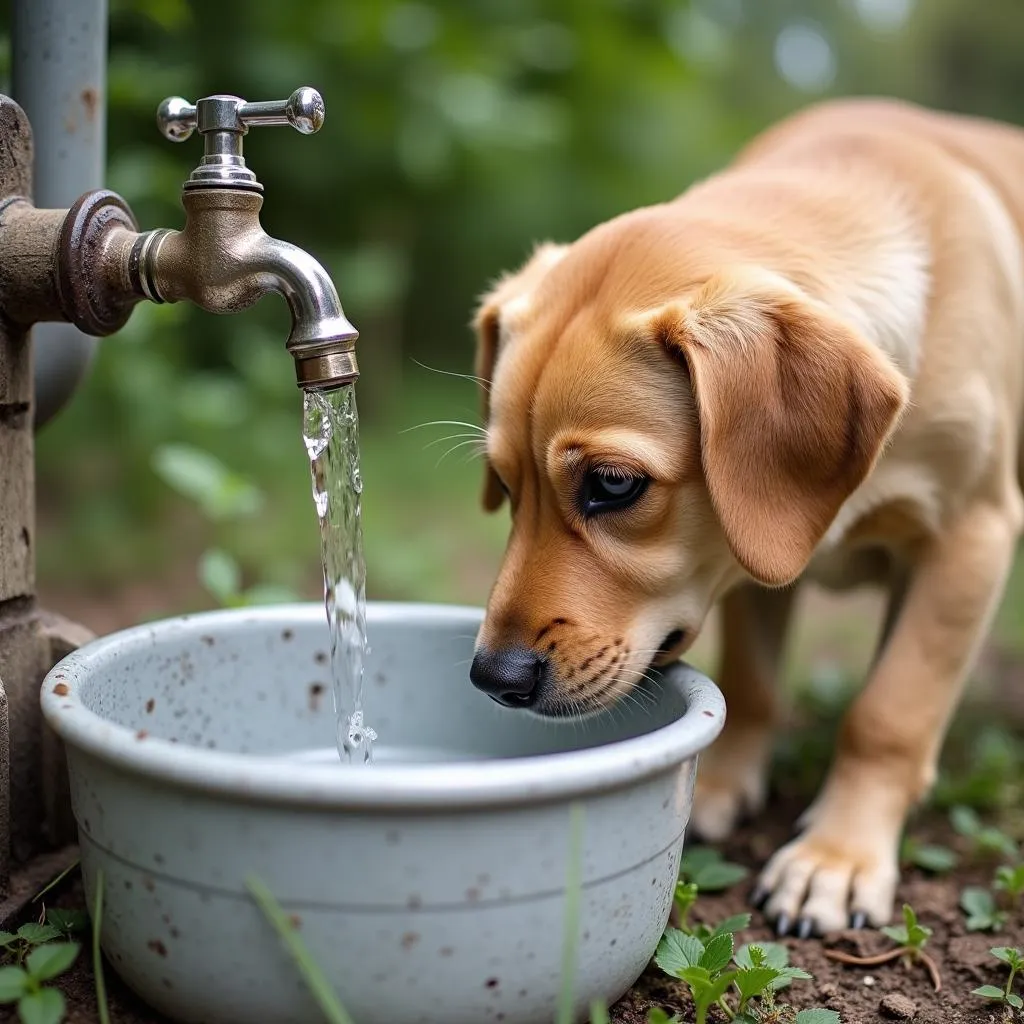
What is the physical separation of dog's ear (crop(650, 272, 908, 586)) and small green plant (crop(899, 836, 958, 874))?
852 millimetres

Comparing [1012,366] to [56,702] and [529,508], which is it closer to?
[529,508]

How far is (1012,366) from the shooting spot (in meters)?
2.65

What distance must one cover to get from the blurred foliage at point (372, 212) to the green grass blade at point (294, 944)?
3.98ft

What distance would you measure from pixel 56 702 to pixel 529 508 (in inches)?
35.7

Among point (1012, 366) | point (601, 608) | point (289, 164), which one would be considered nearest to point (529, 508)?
point (601, 608)

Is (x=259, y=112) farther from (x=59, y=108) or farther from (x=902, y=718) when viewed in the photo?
(x=902, y=718)

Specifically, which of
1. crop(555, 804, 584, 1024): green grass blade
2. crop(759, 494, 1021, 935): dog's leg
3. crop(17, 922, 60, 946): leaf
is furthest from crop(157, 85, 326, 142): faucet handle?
crop(759, 494, 1021, 935): dog's leg

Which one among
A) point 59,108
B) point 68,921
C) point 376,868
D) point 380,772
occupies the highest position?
point 59,108

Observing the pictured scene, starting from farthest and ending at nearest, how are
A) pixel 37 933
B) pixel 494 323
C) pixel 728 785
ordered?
pixel 728 785
pixel 494 323
pixel 37 933

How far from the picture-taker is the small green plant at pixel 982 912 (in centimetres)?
222

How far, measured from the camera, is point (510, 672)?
2006 millimetres

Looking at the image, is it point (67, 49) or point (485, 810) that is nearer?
point (485, 810)

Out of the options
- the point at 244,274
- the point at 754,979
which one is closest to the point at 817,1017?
the point at 754,979

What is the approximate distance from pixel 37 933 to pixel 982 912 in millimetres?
1653
